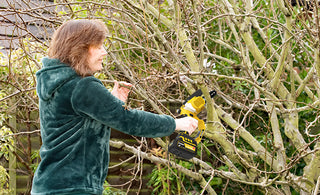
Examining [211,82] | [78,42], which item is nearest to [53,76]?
[78,42]

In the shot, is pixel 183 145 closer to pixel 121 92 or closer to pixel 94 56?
pixel 121 92

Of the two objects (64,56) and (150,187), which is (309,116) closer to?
(150,187)

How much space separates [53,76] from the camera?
6.00 feet

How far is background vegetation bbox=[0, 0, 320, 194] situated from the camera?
3035 millimetres

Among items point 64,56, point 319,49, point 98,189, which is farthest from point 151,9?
point 98,189

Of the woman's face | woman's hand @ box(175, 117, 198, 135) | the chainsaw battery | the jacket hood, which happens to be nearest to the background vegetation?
the chainsaw battery

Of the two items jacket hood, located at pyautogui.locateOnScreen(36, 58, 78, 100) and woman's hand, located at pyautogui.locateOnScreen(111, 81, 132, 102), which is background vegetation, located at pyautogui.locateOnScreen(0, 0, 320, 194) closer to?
woman's hand, located at pyautogui.locateOnScreen(111, 81, 132, 102)

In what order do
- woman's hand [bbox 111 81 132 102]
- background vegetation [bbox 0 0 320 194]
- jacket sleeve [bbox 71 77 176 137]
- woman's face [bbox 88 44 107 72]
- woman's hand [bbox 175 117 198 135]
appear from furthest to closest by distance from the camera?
background vegetation [bbox 0 0 320 194] < woman's hand [bbox 111 81 132 102] < woman's hand [bbox 175 117 198 135] < woman's face [bbox 88 44 107 72] < jacket sleeve [bbox 71 77 176 137]

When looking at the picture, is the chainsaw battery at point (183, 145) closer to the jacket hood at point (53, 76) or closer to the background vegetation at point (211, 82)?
the background vegetation at point (211, 82)

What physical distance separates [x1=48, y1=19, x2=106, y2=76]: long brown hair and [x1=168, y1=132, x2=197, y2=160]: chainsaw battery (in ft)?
2.61

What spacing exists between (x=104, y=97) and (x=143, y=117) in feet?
0.74

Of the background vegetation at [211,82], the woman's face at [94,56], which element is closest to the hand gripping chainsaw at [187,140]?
the background vegetation at [211,82]

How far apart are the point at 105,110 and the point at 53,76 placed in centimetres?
30

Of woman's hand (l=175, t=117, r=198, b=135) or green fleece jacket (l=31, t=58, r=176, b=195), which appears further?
woman's hand (l=175, t=117, r=198, b=135)
